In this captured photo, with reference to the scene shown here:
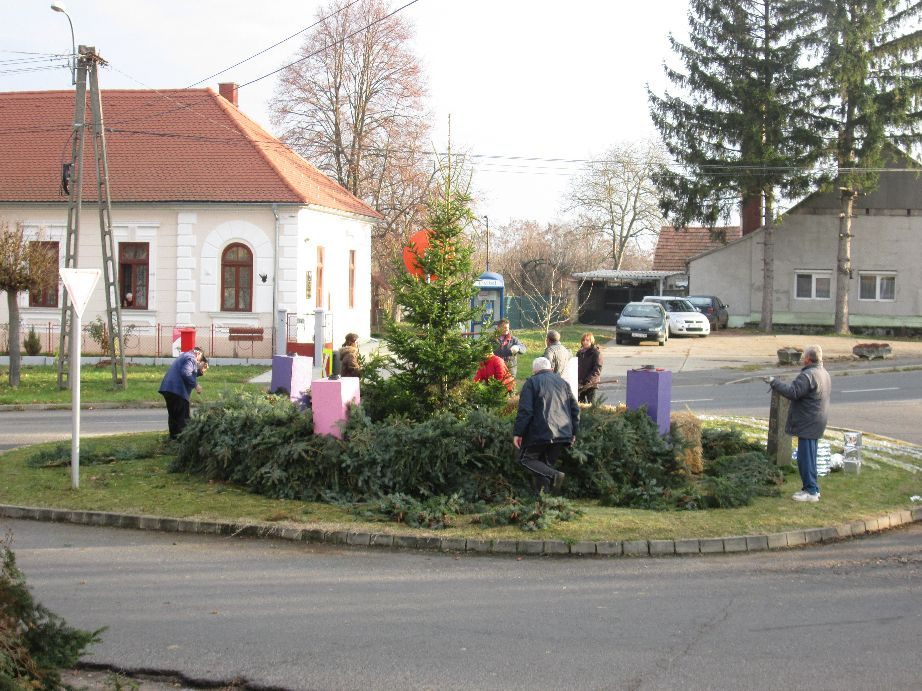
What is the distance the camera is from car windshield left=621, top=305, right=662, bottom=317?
39375 millimetres

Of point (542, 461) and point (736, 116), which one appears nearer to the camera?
point (542, 461)

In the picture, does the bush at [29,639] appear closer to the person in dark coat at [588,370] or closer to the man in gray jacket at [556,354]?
the man in gray jacket at [556,354]

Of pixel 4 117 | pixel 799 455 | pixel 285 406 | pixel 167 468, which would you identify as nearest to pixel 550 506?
pixel 799 455

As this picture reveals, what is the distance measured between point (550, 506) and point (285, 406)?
3.90 metres

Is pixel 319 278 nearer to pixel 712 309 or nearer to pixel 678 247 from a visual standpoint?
pixel 712 309

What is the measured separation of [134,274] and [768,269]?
26921 mm

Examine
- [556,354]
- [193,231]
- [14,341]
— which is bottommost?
[14,341]

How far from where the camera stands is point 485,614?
7.24 meters

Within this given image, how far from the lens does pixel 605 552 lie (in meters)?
9.21

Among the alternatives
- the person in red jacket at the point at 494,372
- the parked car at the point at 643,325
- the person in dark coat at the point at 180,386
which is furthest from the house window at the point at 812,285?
the person in dark coat at the point at 180,386

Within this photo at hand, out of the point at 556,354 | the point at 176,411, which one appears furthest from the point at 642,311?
the point at 176,411

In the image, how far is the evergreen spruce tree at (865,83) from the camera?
41.5 m

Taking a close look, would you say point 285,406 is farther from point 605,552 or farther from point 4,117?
point 4,117

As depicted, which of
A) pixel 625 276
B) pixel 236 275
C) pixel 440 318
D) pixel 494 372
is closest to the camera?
pixel 440 318
